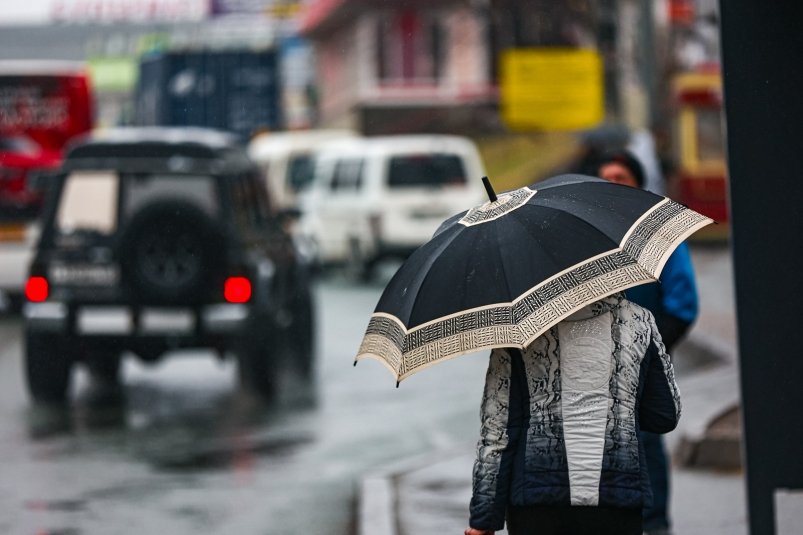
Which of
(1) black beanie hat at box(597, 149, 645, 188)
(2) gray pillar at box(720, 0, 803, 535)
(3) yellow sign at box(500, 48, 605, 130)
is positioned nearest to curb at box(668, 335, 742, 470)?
(1) black beanie hat at box(597, 149, 645, 188)

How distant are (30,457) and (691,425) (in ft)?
12.7

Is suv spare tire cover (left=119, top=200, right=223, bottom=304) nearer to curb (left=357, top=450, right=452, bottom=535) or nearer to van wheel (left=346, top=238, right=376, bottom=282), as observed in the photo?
curb (left=357, top=450, right=452, bottom=535)

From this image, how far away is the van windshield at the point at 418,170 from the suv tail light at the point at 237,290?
11.0 m

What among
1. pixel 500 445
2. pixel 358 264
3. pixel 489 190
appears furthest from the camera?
pixel 358 264

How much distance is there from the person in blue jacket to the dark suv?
5.69 metres

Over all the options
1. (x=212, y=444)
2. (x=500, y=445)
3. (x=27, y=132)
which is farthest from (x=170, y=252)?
(x=27, y=132)

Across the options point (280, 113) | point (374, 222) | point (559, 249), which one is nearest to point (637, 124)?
point (280, 113)

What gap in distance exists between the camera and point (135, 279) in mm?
12234

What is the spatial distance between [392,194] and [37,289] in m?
11.5

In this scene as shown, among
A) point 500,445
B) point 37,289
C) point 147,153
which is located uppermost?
point 500,445

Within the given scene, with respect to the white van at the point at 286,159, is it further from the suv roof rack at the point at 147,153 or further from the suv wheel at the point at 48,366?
the suv wheel at the point at 48,366

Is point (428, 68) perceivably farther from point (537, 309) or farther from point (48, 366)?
point (537, 309)

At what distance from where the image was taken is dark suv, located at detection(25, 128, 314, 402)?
12.2 metres

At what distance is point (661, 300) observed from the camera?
6.73 m
